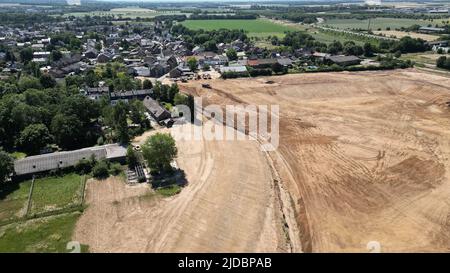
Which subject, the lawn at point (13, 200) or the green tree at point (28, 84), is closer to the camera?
the lawn at point (13, 200)

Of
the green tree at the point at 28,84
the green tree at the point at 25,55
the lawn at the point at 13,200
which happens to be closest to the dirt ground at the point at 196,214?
the lawn at the point at 13,200

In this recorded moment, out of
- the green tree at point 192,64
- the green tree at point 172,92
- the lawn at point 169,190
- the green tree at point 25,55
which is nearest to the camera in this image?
the lawn at point 169,190

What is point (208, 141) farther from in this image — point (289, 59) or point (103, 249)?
point (289, 59)

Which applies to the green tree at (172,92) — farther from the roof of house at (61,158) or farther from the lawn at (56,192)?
the lawn at (56,192)

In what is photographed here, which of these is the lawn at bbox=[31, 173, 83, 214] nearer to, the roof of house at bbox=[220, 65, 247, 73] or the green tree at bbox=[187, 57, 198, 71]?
the roof of house at bbox=[220, 65, 247, 73]

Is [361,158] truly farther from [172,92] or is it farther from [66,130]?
[66,130]
